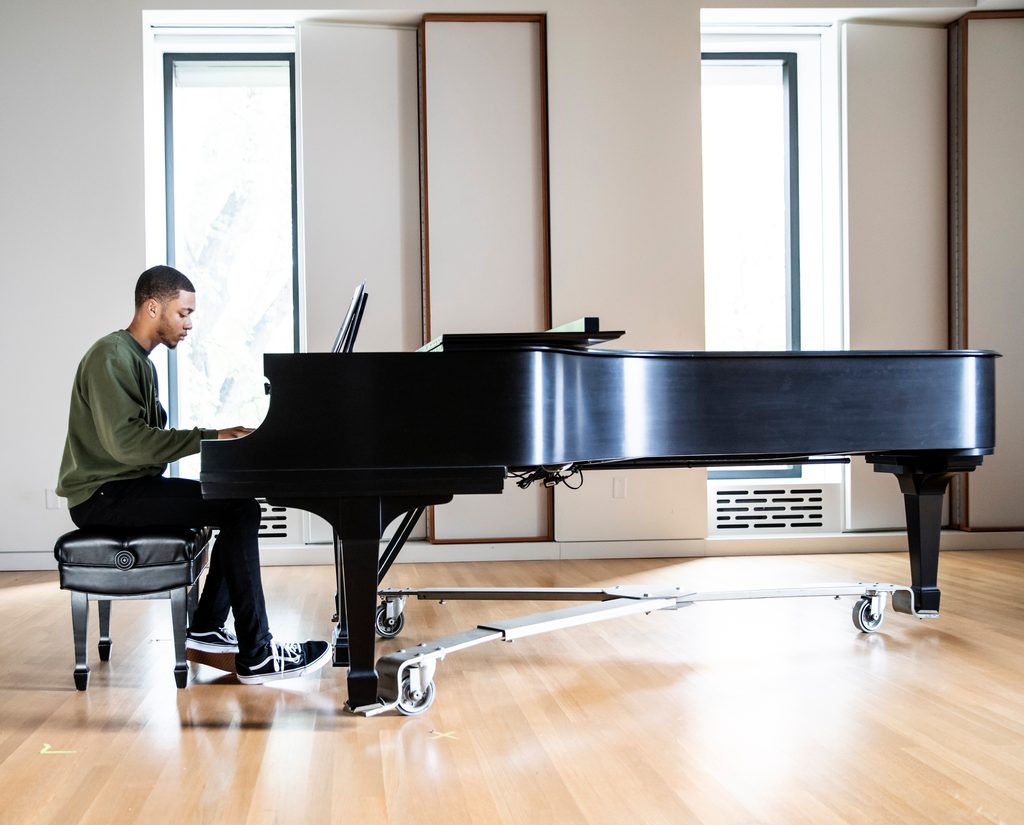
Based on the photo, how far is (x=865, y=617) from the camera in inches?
133

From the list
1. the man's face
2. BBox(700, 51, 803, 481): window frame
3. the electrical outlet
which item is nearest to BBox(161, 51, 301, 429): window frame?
the electrical outlet

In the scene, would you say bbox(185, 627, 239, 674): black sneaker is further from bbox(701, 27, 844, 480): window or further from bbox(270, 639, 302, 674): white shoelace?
bbox(701, 27, 844, 480): window

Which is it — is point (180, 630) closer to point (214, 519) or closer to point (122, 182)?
point (214, 519)

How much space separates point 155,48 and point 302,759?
14.6 feet

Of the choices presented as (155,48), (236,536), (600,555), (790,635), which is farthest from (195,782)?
(155,48)

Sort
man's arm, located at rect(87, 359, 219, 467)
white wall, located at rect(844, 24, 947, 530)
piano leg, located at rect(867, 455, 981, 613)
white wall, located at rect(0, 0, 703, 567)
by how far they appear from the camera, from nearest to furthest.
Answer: man's arm, located at rect(87, 359, 219, 467) → piano leg, located at rect(867, 455, 981, 613) → white wall, located at rect(0, 0, 703, 567) → white wall, located at rect(844, 24, 947, 530)

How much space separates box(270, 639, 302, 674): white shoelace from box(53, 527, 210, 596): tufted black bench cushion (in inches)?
12.3

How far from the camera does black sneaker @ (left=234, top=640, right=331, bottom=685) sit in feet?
9.27

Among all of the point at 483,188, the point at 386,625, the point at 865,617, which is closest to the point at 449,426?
the point at 386,625

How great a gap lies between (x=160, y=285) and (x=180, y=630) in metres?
1.00

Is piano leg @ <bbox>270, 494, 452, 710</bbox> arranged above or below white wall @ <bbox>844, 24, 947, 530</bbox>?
below

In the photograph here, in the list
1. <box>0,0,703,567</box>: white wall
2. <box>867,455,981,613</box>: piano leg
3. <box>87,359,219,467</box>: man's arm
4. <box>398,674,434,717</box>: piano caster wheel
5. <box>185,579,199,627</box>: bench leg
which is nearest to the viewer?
<box>398,674,434,717</box>: piano caster wheel

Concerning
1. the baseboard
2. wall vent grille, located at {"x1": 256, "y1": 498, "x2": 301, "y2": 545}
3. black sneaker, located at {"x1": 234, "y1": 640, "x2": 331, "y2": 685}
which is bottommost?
the baseboard

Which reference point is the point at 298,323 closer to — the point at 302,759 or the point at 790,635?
the point at 790,635
